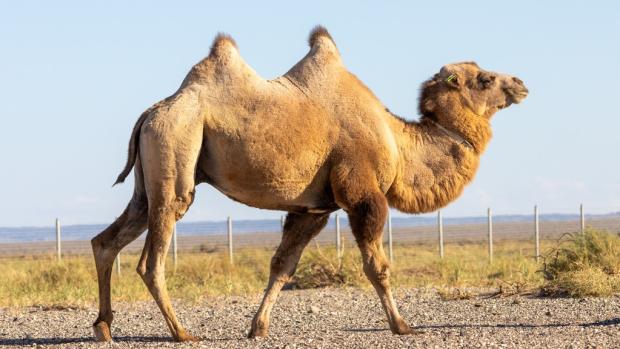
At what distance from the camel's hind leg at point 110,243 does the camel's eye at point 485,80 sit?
12.1 feet

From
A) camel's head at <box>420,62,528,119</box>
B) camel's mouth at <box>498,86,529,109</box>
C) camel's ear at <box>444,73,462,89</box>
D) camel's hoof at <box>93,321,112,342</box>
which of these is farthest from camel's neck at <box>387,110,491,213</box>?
camel's hoof at <box>93,321,112,342</box>

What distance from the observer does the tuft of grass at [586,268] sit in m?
14.8

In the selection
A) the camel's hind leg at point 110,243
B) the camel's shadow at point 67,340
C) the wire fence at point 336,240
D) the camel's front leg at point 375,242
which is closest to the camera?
the camel's front leg at point 375,242

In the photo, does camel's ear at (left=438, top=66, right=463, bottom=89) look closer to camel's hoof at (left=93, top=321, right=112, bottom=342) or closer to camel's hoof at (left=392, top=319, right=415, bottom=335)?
camel's hoof at (left=392, top=319, right=415, bottom=335)

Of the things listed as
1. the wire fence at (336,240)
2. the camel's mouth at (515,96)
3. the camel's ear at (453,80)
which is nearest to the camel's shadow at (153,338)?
the camel's mouth at (515,96)

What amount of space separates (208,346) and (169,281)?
398 inches

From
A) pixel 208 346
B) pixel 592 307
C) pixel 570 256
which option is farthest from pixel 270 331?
pixel 570 256

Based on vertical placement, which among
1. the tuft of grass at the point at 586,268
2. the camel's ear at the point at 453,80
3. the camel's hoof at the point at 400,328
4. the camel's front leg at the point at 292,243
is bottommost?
the camel's hoof at the point at 400,328

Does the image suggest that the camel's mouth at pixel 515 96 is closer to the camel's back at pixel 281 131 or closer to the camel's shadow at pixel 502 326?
the camel's back at pixel 281 131

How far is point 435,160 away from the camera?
38.4ft

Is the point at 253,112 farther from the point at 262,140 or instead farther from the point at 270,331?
the point at 270,331

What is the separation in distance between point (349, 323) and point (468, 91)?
9.25 ft

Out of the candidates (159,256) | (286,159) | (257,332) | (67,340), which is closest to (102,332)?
(67,340)

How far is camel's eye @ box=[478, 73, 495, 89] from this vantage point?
39.7ft
